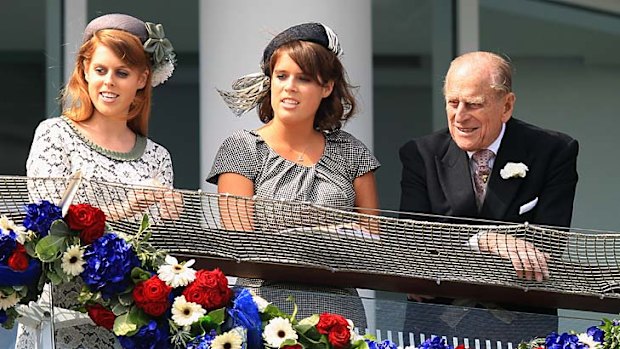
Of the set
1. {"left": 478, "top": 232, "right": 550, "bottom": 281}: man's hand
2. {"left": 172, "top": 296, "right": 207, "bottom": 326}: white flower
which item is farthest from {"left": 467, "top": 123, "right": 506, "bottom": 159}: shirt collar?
{"left": 172, "top": 296, "right": 207, "bottom": 326}: white flower

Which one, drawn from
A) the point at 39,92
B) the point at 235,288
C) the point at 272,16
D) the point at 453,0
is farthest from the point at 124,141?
the point at 453,0

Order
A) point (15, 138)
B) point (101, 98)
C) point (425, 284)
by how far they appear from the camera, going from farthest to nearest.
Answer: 1. point (15, 138)
2. point (101, 98)
3. point (425, 284)

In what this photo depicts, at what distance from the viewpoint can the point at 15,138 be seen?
31.8ft

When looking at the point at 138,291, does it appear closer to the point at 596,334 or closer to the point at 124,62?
the point at 124,62

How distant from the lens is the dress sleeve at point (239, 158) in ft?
19.6

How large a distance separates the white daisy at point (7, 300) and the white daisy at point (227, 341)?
A: 0.56 metres

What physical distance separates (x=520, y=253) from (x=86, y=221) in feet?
4.39

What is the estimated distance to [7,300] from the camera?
483cm

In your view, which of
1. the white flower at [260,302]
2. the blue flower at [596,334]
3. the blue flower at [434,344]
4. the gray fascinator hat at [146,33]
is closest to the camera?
the white flower at [260,302]

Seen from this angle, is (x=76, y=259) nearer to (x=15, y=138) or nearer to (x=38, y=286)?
(x=38, y=286)

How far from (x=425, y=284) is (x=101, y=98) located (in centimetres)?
128

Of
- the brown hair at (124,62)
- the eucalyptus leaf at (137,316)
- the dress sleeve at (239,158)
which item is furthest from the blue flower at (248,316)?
the brown hair at (124,62)

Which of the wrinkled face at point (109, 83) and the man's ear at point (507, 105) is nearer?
the wrinkled face at point (109, 83)

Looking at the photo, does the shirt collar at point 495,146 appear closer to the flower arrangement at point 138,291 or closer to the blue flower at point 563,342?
the blue flower at point 563,342
